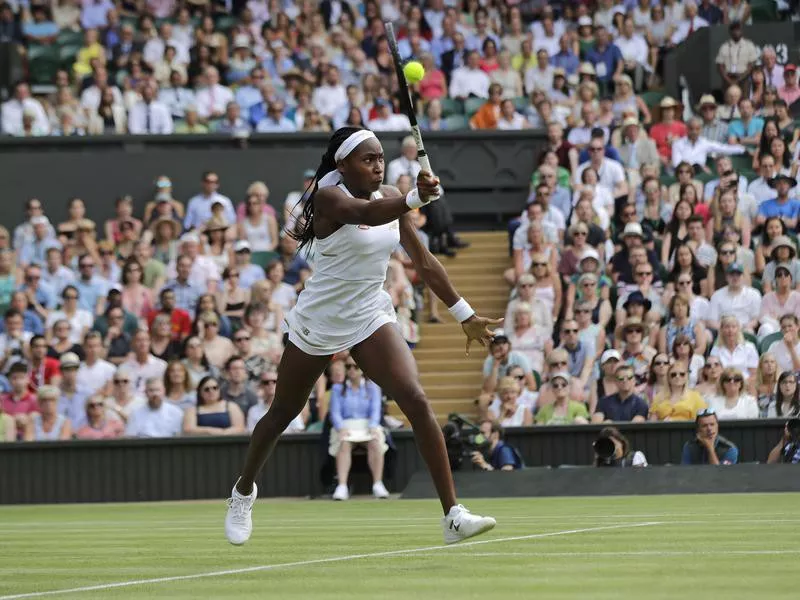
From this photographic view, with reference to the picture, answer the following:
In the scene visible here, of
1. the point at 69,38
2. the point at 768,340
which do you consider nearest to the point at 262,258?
the point at 768,340

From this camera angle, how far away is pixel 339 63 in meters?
22.7

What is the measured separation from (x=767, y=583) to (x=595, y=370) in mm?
10653

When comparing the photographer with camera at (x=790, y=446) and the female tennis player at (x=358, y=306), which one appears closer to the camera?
the female tennis player at (x=358, y=306)

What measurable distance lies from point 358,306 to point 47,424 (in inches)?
374

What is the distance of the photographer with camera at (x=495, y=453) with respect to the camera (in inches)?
578

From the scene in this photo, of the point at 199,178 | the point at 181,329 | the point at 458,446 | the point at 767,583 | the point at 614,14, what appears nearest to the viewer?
the point at 767,583

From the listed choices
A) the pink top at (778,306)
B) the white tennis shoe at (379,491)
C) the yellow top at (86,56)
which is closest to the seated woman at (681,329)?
the pink top at (778,306)

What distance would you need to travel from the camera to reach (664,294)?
16781mm

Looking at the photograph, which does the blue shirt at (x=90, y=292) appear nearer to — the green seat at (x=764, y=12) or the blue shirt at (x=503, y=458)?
the blue shirt at (x=503, y=458)

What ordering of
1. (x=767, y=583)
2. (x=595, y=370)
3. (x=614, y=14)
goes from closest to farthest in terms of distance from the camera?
(x=767, y=583), (x=595, y=370), (x=614, y=14)

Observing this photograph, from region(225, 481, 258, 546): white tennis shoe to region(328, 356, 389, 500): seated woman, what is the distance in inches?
284

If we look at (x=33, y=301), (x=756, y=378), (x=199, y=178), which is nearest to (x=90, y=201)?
(x=199, y=178)

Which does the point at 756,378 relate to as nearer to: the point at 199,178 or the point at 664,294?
the point at 664,294

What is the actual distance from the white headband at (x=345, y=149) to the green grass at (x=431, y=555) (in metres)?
1.72
